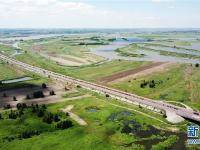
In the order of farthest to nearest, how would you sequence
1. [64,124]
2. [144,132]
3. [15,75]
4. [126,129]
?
[15,75]
[64,124]
[126,129]
[144,132]

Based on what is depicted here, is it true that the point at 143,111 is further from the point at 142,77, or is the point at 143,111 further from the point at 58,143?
the point at 142,77

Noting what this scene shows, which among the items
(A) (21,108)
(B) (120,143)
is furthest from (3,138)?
(B) (120,143)

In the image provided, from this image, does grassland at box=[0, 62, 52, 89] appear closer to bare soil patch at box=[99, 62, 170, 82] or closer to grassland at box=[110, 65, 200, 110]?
bare soil patch at box=[99, 62, 170, 82]

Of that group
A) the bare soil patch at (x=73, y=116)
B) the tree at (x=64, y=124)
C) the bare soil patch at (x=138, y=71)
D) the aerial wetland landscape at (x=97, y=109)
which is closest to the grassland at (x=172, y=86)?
the aerial wetland landscape at (x=97, y=109)

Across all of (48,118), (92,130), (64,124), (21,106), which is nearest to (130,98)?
(92,130)

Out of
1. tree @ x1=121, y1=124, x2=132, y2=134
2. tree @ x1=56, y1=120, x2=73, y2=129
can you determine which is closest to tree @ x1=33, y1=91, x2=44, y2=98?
tree @ x1=56, y1=120, x2=73, y2=129

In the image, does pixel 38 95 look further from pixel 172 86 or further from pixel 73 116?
pixel 172 86

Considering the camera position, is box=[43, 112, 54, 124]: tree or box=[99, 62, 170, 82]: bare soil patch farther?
box=[99, 62, 170, 82]: bare soil patch

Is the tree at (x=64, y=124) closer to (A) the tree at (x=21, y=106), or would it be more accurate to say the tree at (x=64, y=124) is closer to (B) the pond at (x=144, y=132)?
(B) the pond at (x=144, y=132)

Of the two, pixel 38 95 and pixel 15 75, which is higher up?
pixel 15 75

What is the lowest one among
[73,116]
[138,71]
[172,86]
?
[73,116]

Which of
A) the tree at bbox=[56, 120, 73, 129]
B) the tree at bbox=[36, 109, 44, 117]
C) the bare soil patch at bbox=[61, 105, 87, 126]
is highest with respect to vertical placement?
the tree at bbox=[36, 109, 44, 117]
